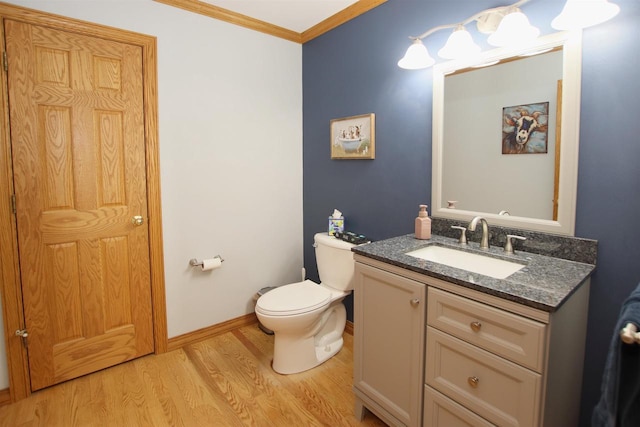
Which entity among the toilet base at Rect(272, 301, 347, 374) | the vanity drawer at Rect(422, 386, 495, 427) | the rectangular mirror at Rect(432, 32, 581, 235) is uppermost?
the rectangular mirror at Rect(432, 32, 581, 235)

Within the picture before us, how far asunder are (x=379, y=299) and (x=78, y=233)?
67.6 inches

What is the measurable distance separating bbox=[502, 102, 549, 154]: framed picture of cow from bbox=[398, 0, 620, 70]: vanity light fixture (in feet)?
0.94

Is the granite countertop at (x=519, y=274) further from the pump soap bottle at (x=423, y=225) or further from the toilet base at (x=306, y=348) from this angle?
the toilet base at (x=306, y=348)

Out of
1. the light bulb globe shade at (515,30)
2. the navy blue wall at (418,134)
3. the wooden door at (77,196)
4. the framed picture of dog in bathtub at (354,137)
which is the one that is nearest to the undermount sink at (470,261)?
the navy blue wall at (418,134)

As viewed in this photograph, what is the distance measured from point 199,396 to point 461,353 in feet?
4.74

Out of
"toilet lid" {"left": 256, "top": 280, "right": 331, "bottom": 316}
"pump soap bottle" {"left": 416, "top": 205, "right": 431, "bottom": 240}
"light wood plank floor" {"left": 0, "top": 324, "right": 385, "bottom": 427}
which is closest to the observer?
Result: "light wood plank floor" {"left": 0, "top": 324, "right": 385, "bottom": 427}

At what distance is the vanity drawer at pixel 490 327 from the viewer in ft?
3.61

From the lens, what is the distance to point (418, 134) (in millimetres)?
2043

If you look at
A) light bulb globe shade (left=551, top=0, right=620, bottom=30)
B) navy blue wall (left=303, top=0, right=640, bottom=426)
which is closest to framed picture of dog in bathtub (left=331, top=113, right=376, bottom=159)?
navy blue wall (left=303, top=0, right=640, bottom=426)

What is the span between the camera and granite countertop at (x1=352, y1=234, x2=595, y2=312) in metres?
1.12

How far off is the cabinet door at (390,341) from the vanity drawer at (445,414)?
37mm

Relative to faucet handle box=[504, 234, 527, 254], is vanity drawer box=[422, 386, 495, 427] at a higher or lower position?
lower

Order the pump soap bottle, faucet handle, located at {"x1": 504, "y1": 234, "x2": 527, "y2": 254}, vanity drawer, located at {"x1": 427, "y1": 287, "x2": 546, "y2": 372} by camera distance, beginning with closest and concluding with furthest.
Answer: vanity drawer, located at {"x1": 427, "y1": 287, "x2": 546, "y2": 372}, faucet handle, located at {"x1": 504, "y1": 234, "x2": 527, "y2": 254}, the pump soap bottle

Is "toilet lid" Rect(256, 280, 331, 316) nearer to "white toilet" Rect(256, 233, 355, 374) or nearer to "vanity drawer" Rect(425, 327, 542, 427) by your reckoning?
"white toilet" Rect(256, 233, 355, 374)
